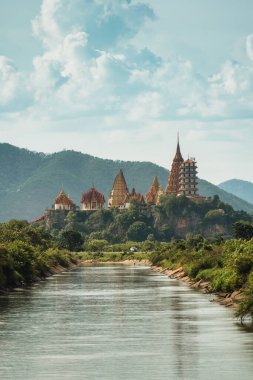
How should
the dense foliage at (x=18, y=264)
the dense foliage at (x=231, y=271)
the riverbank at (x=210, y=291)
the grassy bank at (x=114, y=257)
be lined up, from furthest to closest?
the grassy bank at (x=114, y=257), the dense foliage at (x=18, y=264), the riverbank at (x=210, y=291), the dense foliage at (x=231, y=271)

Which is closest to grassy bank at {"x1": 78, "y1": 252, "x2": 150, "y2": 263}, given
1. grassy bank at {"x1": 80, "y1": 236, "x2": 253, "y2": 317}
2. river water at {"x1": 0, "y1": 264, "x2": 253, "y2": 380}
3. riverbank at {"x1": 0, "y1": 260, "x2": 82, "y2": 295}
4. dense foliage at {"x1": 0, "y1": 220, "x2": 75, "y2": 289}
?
grassy bank at {"x1": 80, "y1": 236, "x2": 253, "y2": 317}

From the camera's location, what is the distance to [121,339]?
1451 inches

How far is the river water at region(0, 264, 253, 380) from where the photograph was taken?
28.6m

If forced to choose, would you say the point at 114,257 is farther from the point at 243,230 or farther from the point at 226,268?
the point at 226,268

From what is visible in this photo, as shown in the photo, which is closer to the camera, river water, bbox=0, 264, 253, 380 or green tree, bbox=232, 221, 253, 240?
river water, bbox=0, 264, 253, 380

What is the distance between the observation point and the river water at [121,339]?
93.9 feet

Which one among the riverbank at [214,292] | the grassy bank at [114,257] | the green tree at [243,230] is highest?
the green tree at [243,230]

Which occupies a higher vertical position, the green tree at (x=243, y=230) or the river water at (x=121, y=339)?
the green tree at (x=243, y=230)

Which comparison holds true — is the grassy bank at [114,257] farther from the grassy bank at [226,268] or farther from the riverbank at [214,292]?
the riverbank at [214,292]

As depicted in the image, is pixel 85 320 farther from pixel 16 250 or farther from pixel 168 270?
pixel 168 270

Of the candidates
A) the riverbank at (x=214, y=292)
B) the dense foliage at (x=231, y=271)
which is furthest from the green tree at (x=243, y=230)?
the riverbank at (x=214, y=292)

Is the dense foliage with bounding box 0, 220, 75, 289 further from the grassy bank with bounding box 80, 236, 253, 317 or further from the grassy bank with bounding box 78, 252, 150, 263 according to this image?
the grassy bank with bounding box 78, 252, 150, 263

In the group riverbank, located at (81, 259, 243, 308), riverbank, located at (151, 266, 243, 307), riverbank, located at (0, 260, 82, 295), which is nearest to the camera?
riverbank, located at (151, 266, 243, 307)

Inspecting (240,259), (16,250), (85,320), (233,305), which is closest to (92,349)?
(85,320)
